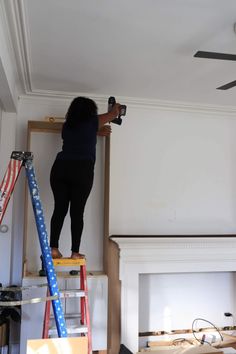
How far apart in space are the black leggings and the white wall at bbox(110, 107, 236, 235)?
939mm

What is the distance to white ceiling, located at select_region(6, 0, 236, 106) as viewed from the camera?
79.9 inches

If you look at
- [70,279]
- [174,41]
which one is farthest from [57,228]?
[174,41]

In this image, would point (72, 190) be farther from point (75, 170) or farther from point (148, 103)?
point (148, 103)

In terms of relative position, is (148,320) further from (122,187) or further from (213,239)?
(122,187)

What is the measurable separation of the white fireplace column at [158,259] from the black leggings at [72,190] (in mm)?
671

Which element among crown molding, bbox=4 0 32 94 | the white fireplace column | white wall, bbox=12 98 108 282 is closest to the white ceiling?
crown molding, bbox=4 0 32 94

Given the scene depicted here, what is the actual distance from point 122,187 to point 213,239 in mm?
1082

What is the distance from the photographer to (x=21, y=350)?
297cm

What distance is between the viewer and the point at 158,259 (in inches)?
131

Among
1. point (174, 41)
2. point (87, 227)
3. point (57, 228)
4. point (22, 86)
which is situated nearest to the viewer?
point (174, 41)

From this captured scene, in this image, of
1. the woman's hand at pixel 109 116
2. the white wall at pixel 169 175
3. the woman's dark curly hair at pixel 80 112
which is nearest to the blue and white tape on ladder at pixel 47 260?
the woman's dark curly hair at pixel 80 112

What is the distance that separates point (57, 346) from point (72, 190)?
1.19 metres

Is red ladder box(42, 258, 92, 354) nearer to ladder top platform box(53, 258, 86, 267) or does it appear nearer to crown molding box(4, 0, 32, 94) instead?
ladder top platform box(53, 258, 86, 267)

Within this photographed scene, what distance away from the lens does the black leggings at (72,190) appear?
2678 mm
